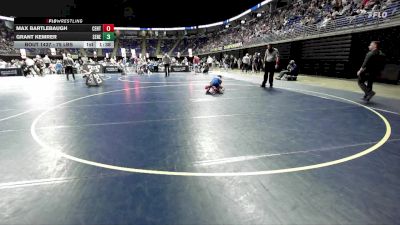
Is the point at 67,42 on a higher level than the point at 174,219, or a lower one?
higher

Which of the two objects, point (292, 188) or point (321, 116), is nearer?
point (292, 188)

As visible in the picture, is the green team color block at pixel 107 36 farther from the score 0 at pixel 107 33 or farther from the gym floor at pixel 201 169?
the gym floor at pixel 201 169

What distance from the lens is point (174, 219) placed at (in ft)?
6.97

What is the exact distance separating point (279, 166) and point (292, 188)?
0.57 m

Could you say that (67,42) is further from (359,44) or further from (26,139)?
(359,44)

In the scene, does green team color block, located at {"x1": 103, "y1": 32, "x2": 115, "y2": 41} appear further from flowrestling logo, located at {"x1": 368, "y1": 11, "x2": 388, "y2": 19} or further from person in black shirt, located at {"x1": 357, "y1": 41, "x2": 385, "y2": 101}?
flowrestling logo, located at {"x1": 368, "y1": 11, "x2": 388, "y2": 19}

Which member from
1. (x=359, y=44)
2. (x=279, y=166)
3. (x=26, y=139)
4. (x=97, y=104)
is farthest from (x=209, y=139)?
(x=359, y=44)
